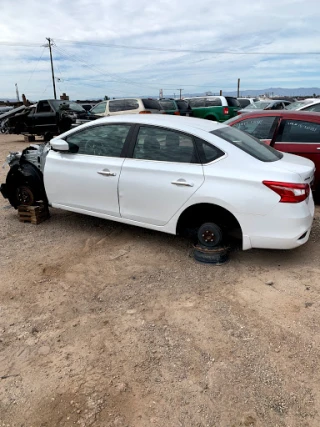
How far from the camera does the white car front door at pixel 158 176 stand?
153 inches

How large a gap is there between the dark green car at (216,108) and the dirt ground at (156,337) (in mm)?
13495

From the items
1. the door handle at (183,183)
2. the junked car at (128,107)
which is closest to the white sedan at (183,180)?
the door handle at (183,183)

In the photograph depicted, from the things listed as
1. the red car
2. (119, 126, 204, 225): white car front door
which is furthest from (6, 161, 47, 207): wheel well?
the red car

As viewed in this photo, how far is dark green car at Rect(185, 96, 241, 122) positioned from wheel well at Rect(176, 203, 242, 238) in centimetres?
1374

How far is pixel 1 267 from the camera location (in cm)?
401

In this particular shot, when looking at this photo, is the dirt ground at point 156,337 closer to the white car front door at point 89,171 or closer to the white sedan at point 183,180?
the white sedan at point 183,180

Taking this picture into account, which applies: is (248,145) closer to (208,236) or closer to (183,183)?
(183,183)

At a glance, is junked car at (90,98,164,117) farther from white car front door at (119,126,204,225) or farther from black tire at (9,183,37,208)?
white car front door at (119,126,204,225)

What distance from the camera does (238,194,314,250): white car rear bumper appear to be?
3508 millimetres

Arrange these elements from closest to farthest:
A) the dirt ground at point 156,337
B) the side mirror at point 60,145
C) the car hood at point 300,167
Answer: the dirt ground at point 156,337 < the car hood at point 300,167 < the side mirror at point 60,145

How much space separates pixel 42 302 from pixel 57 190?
6.45 feet

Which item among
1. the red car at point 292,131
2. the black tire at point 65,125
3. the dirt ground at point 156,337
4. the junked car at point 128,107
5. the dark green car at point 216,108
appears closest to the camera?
the dirt ground at point 156,337

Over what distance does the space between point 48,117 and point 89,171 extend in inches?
480

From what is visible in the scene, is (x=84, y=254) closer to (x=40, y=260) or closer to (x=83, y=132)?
(x=40, y=260)
